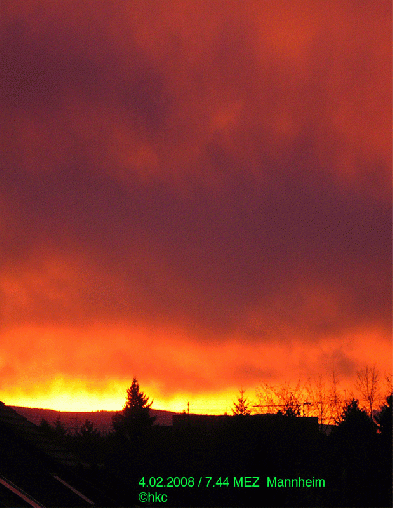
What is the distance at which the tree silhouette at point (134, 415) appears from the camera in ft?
195

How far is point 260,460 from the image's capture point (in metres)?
19.9

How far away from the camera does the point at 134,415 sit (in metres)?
68.1

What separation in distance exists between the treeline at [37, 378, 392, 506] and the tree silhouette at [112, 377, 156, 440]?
2446cm

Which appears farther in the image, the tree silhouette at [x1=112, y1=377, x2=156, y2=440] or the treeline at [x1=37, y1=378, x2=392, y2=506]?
the tree silhouette at [x1=112, y1=377, x2=156, y2=440]

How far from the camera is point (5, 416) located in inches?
325

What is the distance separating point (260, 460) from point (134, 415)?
5089 cm

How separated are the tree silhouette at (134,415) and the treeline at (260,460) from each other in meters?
24.5

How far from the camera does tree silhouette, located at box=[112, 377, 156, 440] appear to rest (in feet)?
195

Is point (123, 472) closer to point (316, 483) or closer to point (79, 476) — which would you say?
point (316, 483)

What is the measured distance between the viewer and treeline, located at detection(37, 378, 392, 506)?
22.1m

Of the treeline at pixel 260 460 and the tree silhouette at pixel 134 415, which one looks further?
the tree silhouette at pixel 134 415

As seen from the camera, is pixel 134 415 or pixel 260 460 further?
pixel 134 415

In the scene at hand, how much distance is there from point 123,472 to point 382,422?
14.3 m

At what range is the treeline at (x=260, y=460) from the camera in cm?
2211
